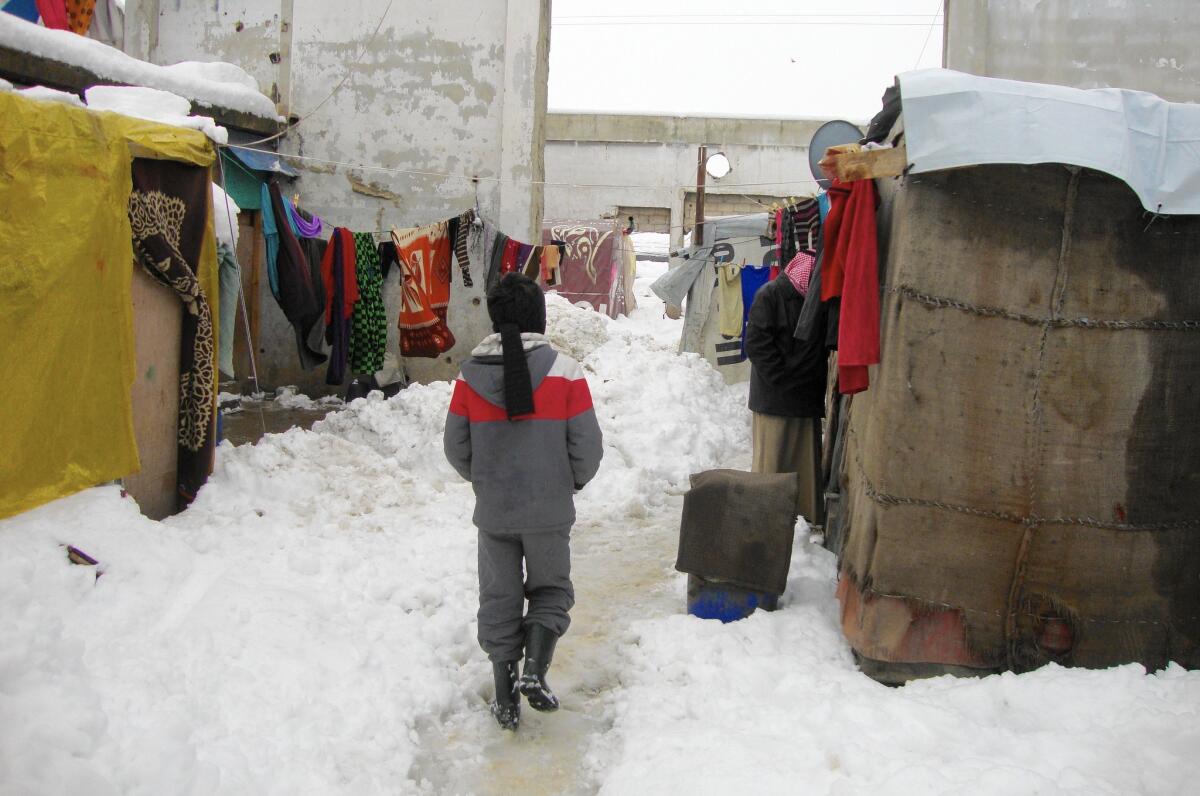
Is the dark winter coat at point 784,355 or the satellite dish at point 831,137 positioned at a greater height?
the satellite dish at point 831,137

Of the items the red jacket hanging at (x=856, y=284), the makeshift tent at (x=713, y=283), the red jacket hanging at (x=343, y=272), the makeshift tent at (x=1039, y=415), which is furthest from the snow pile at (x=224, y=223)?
the makeshift tent at (x=713, y=283)

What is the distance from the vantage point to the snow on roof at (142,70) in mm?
8867

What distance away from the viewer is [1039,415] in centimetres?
404

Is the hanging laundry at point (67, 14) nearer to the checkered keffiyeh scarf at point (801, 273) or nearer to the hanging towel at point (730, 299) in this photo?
the hanging towel at point (730, 299)

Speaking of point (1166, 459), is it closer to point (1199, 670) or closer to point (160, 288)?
point (1199, 670)

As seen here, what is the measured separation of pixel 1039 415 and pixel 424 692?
9.92ft

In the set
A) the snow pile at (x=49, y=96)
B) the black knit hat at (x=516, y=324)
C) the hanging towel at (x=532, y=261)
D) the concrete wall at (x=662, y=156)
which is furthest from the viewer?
the concrete wall at (x=662, y=156)

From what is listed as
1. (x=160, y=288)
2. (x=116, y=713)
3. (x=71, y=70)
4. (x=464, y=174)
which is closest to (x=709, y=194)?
(x=464, y=174)

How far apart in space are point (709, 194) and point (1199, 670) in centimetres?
2067

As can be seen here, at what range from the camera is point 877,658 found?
4.20 metres

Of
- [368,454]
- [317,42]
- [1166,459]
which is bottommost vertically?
[368,454]

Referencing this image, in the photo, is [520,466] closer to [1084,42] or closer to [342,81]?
[1084,42]

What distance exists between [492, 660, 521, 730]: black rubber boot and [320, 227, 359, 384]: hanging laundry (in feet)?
22.5

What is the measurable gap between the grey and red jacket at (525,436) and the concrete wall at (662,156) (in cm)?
1997
